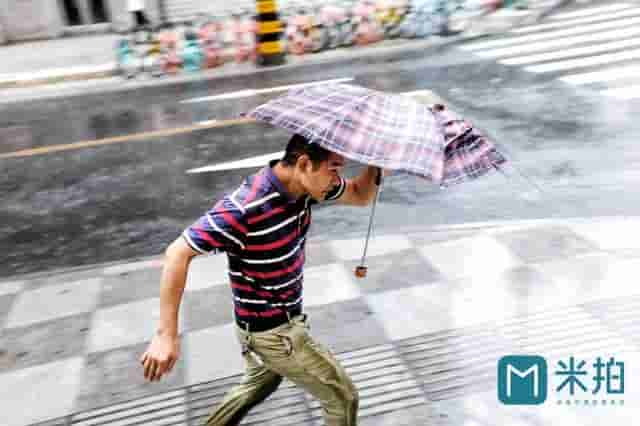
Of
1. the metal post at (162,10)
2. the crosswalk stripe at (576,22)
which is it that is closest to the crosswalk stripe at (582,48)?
the crosswalk stripe at (576,22)

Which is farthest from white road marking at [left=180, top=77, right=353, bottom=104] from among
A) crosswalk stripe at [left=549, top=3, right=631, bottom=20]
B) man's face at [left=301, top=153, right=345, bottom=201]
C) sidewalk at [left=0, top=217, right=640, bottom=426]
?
man's face at [left=301, top=153, right=345, bottom=201]

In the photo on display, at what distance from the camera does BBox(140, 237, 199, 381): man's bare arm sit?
2.35m

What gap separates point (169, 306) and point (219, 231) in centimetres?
33

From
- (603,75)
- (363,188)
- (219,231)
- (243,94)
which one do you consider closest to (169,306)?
(219,231)

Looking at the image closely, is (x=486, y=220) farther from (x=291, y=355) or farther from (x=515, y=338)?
(x=291, y=355)

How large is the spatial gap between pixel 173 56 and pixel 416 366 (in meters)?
11.2

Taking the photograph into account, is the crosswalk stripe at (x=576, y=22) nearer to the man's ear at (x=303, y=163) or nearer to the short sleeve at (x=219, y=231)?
the man's ear at (x=303, y=163)

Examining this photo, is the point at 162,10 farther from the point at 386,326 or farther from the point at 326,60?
the point at 386,326

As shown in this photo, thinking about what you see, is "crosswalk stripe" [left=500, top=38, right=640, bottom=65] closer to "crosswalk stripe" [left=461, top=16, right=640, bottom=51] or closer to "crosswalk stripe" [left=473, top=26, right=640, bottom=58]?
"crosswalk stripe" [left=473, top=26, right=640, bottom=58]

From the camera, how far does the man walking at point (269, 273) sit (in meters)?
2.37

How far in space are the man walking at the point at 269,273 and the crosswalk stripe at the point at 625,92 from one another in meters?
7.76

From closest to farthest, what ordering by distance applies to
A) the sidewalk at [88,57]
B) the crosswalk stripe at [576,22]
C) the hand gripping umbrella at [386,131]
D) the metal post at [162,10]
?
the hand gripping umbrella at [386,131] → the sidewalk at [88,57] → the crosswalk stripe at [576,22] → the metal post at [162,10]

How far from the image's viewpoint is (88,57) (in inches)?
608

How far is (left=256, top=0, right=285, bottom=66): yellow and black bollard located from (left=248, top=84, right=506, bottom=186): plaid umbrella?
11200 millimetres
